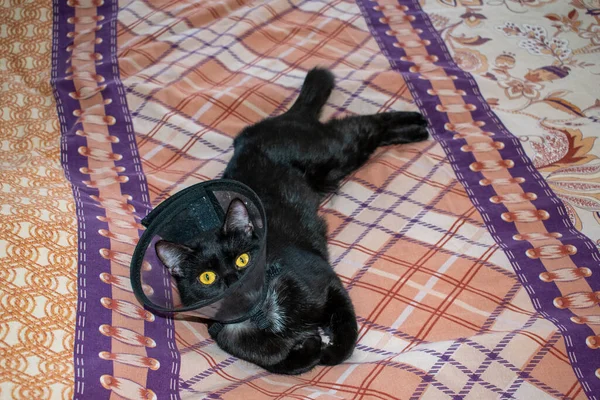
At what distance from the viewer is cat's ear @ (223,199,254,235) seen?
1.25 metres

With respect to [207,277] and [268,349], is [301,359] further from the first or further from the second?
[207,277]

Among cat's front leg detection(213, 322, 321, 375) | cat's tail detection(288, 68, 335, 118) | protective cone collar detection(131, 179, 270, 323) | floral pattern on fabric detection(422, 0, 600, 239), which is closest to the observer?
protective cone collar detection(131, 179, 270, 323)

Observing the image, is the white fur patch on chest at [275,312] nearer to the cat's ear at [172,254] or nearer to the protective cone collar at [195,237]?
the protective cone collar at [195,237]

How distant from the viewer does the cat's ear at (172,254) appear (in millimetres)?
1205

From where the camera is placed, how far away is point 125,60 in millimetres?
2049

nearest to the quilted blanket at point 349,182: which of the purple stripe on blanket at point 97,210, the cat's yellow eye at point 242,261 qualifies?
the purple stripe on blanket at point 97,210

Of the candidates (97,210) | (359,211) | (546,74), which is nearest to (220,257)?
(97,210)

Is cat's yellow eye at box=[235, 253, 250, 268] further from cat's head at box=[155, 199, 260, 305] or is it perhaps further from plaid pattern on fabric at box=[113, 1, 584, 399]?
plaid pattern on fabric at box=[113, 1, 584, 399]

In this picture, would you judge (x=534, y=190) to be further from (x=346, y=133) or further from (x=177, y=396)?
(x=177, y=396)

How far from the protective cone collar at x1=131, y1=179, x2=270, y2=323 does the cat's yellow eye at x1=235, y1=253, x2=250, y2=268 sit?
0.8 inches

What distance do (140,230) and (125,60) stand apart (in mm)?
792

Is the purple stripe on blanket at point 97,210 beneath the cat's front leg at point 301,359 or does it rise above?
above

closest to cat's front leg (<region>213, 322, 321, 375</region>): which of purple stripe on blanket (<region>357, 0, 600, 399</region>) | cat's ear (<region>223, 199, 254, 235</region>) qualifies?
cat's ear (<region>223, 199, 254, 235</region>)

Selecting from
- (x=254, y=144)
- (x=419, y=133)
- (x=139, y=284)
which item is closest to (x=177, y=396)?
(x=139, y=284)
